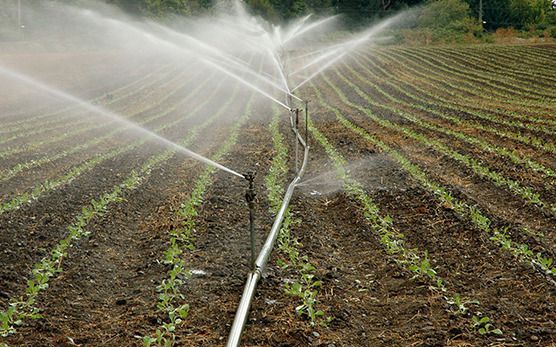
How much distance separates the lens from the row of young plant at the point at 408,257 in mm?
5168

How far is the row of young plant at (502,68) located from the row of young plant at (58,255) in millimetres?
22037

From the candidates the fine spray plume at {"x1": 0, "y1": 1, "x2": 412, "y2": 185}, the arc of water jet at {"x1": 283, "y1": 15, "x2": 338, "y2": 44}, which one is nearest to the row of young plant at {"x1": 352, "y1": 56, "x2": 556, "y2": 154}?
the fine spray plume at {"x1": 0, "y1": 1, "x2": 412, "y2": 185}

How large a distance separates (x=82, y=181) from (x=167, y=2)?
52.7 meters

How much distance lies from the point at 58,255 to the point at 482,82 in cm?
2846

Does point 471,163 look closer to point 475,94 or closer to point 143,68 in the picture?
point 475,94

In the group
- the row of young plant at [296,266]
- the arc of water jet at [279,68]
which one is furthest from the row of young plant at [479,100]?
the row of young plant at [296,266]

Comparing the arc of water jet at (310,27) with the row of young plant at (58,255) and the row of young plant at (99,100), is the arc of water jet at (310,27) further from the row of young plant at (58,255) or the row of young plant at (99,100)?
the row of young plant at (58,255)

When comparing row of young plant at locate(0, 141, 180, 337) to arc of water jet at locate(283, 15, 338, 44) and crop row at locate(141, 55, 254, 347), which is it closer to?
crop row at locate(141, 55, 254, 347)

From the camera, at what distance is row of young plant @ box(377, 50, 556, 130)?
17.6 m

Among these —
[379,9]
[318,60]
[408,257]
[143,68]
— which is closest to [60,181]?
[408,257]

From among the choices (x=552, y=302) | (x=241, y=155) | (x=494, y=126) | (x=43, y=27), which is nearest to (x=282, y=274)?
(x=552, y=302)

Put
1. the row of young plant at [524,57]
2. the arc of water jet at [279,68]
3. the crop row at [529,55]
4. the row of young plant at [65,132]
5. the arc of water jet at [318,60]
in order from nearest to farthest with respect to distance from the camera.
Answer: the row of young plant at [65,132], the arc of water jet at [279,68], the row of young plant at [524,57], the crop row at [529,55], the arc of water jet at [318,60]

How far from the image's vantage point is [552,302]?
5.42 m

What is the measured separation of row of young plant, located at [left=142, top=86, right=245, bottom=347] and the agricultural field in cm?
3
